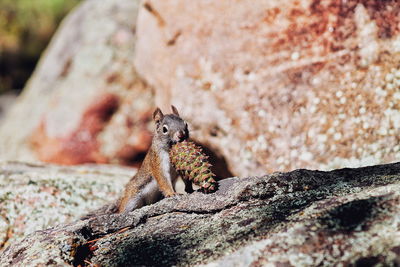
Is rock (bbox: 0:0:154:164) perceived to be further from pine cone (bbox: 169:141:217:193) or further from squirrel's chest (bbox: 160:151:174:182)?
pine cone (bbox: 169:141:217:193)

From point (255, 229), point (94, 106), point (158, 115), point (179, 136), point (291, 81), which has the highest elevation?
point (94, 106)

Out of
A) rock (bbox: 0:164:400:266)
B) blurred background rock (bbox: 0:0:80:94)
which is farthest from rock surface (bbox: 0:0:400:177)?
blurred background rock (bbox: 0:0:80:94)

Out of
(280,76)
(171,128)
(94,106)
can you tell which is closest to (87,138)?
(94,106)

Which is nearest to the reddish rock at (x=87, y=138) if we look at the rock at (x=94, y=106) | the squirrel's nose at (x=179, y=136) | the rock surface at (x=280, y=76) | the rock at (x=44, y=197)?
the rock at (x=94, y=106)

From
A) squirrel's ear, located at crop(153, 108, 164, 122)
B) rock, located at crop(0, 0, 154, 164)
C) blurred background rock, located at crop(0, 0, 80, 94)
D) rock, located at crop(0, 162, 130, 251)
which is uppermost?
blurred background rock, located at crop(0, 0, 80, 94)

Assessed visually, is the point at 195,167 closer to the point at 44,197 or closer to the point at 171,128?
the point at 171,128

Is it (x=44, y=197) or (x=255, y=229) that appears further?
(x=44, y=197)
